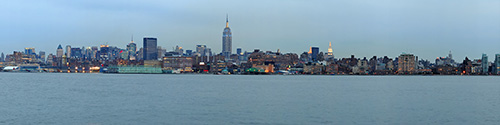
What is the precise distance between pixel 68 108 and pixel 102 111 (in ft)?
16.5

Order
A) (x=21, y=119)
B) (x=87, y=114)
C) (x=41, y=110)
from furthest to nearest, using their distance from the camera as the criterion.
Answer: (x=41, y=110) < (x=87, y=114) < (x=21, y=119)

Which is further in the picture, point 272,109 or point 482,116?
point 272,109

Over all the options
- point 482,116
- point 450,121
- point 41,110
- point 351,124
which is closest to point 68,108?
point 41,110

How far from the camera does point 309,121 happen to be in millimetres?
38562

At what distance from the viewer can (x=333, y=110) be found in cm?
4759

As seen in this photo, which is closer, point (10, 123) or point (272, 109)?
point (10, 123)

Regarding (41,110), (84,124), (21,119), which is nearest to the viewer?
(84,124)

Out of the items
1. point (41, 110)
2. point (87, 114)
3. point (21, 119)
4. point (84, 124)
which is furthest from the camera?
point (41, 110)

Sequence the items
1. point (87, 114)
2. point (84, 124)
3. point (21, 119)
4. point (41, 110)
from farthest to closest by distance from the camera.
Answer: point (41, 110), point (87, 114), point (21, 119), point (84, 124)

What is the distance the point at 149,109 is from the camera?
4834cm

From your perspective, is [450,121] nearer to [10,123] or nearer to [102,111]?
[102,111]

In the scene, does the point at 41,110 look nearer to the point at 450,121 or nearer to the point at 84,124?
the point at 84,124

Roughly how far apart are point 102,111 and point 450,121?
29779 mm

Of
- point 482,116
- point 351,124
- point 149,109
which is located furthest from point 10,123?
point 482,116
